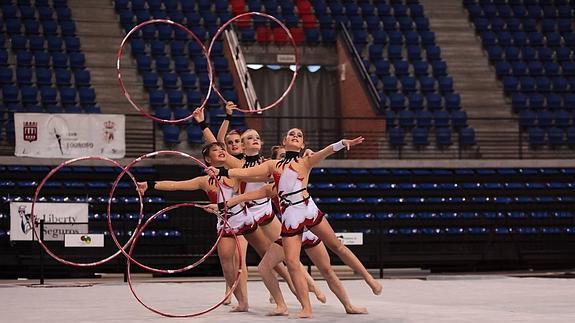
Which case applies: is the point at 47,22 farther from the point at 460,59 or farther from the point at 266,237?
the point at 266,237

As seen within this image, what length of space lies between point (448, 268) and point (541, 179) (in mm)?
3533

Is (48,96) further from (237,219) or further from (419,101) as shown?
(237,219)

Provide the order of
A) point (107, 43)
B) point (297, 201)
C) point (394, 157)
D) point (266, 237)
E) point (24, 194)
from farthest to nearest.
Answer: point (107, 43)
point (394, 157)
point (24, 194)
point (266, 237)
point (297, 201)

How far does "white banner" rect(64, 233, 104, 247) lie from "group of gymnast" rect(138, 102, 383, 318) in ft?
25.6

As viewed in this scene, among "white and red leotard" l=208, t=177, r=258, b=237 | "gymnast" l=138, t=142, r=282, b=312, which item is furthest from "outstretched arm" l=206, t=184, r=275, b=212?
"white and red leotard" l=208, t=177, r=258, b=237

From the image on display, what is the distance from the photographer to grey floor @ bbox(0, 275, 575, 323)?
11133 millimetres

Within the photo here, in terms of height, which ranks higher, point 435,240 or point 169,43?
point 169,43

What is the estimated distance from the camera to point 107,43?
28922mm

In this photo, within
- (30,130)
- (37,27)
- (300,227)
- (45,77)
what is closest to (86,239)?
(30,130)

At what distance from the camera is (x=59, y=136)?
2250 cm

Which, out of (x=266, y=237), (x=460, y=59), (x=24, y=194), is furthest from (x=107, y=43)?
(x=266, y=237)

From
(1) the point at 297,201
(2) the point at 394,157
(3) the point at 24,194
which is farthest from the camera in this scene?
(2) the point at 394,157

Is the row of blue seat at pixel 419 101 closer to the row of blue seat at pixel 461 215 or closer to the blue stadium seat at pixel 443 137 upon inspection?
the blue stadium seat at pixel 443 137

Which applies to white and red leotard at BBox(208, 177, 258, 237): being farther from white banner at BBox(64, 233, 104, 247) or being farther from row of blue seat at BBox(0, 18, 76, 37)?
row of blue seat at BBox(0, 18, 76, 37)
